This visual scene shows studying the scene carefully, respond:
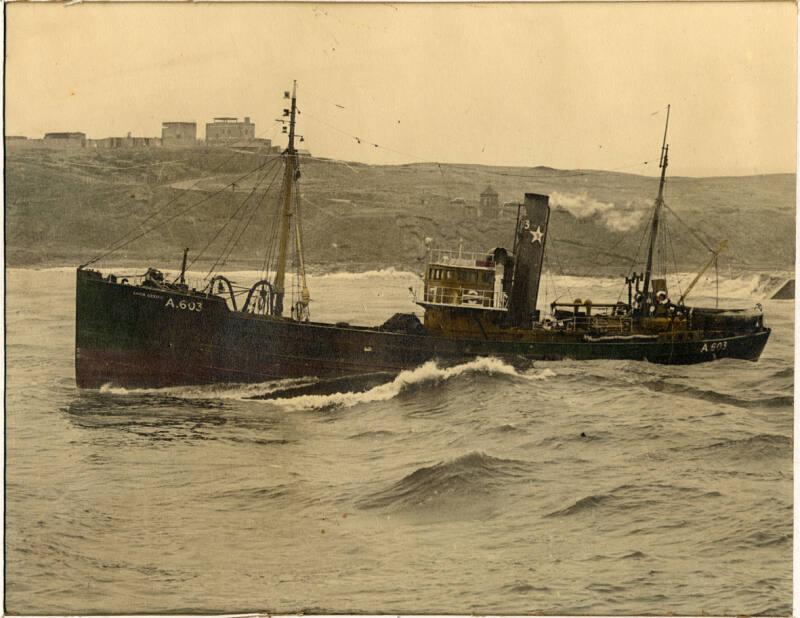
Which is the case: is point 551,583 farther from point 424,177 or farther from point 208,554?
point 424,177

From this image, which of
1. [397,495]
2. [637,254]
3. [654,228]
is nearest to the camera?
[397,495]

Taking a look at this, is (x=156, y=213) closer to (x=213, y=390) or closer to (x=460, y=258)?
(x=213, y=390)

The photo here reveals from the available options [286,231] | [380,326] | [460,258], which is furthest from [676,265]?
[286,231]

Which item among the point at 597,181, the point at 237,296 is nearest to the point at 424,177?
Answer: the point at 597,181

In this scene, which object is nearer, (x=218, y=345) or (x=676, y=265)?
(x=218, y=345)

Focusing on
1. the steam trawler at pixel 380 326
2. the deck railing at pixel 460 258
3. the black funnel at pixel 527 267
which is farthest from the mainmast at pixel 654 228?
the deck railing at pixel 460 258

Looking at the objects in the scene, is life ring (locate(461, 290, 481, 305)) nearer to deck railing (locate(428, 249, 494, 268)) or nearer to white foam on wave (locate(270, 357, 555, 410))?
deck railing (locate(428, 249, 494, 268))

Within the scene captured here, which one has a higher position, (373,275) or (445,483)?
(373,275)
